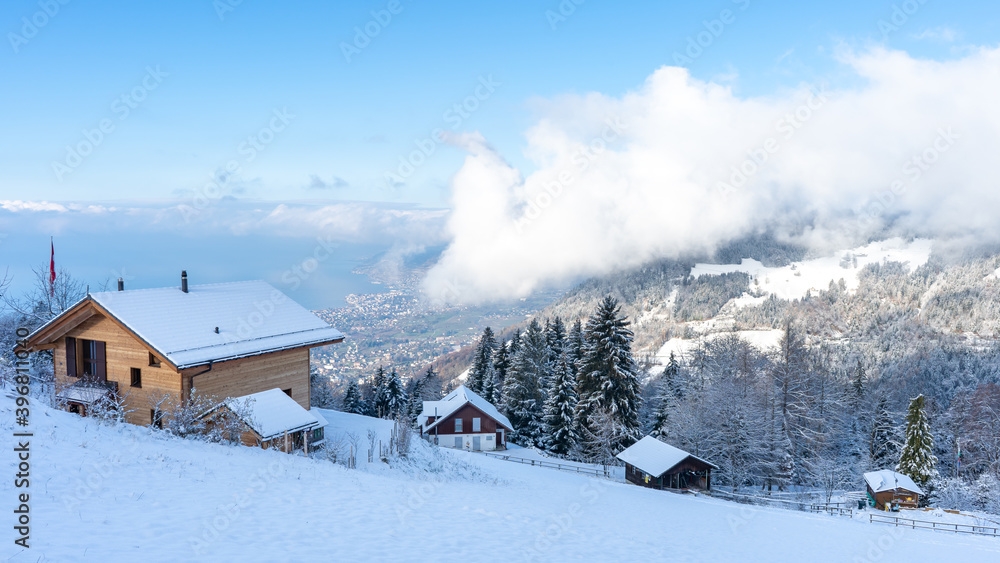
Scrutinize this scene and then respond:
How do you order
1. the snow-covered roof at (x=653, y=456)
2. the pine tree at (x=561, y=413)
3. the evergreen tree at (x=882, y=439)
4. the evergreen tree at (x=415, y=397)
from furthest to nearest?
the evergreen tree at (x=415, y=397) → the evergreen tree at (x=882, y=439) → the pine tree at (x=561, y=413) → the snow-covered roof at (x=653, y=456)

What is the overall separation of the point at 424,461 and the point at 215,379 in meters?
8.92

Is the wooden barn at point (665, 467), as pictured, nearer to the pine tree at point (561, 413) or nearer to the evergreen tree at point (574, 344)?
the pine tree at point (561, 413)

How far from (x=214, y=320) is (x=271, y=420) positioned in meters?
5.17

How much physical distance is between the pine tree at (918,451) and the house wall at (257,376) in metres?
47.4

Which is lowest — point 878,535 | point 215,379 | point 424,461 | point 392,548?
point 878,535

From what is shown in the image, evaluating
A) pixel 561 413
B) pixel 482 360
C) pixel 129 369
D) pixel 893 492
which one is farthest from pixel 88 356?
pixel 893 492

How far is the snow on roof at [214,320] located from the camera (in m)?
18.2

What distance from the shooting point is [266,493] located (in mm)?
11211

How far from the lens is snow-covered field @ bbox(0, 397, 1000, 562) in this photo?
26.0 ft

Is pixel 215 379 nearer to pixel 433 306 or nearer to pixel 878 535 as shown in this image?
pixel 878 535

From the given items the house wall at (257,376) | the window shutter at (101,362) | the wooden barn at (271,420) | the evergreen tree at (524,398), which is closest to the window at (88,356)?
the window shutter at (101,362)

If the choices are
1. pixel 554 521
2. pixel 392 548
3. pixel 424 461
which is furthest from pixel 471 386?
pixel 392 548

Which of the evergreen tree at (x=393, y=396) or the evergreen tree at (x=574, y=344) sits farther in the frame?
the evergreen tree at (x=393, y=396)

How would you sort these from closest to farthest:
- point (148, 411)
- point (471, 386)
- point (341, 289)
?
point (148, 411) < point (471, 386) < point (341, 289)
